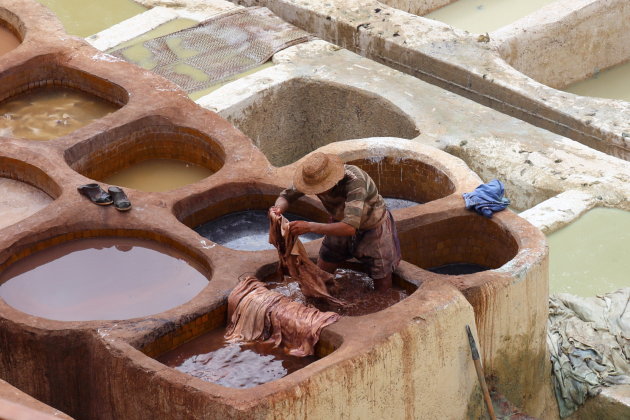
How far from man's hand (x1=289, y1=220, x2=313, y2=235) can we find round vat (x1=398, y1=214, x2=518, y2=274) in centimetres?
134

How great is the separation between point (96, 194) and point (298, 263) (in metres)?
2.05

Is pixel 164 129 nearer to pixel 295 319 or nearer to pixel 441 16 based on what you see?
pixel 295 319

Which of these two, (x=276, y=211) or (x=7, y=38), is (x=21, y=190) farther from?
(x=7, y=38)

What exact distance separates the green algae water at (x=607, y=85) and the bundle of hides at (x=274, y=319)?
8.54 meters

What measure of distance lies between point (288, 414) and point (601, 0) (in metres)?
9.62

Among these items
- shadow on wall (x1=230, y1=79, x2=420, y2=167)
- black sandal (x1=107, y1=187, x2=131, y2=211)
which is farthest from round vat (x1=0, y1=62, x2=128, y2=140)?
black sandal (x1=107, y1=187, x2=131, y2=211)

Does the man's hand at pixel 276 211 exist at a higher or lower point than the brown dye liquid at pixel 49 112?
higher

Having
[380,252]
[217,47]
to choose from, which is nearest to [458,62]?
[217,47]

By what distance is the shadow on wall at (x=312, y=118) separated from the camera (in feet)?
40.2

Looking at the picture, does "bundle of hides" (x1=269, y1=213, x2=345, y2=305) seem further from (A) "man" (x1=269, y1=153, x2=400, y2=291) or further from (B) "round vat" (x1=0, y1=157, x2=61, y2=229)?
(B) "round vat" (x1=0, y1=157, x2=61, y2=229)

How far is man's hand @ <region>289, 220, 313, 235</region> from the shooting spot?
7919mm

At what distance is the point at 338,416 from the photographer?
7387 mm

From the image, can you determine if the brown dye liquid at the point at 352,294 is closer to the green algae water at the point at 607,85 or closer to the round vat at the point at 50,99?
the round vat at the point at 50,99

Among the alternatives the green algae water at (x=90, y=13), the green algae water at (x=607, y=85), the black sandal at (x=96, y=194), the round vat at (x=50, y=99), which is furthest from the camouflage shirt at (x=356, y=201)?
the green algae water at (x=607, y=85)
